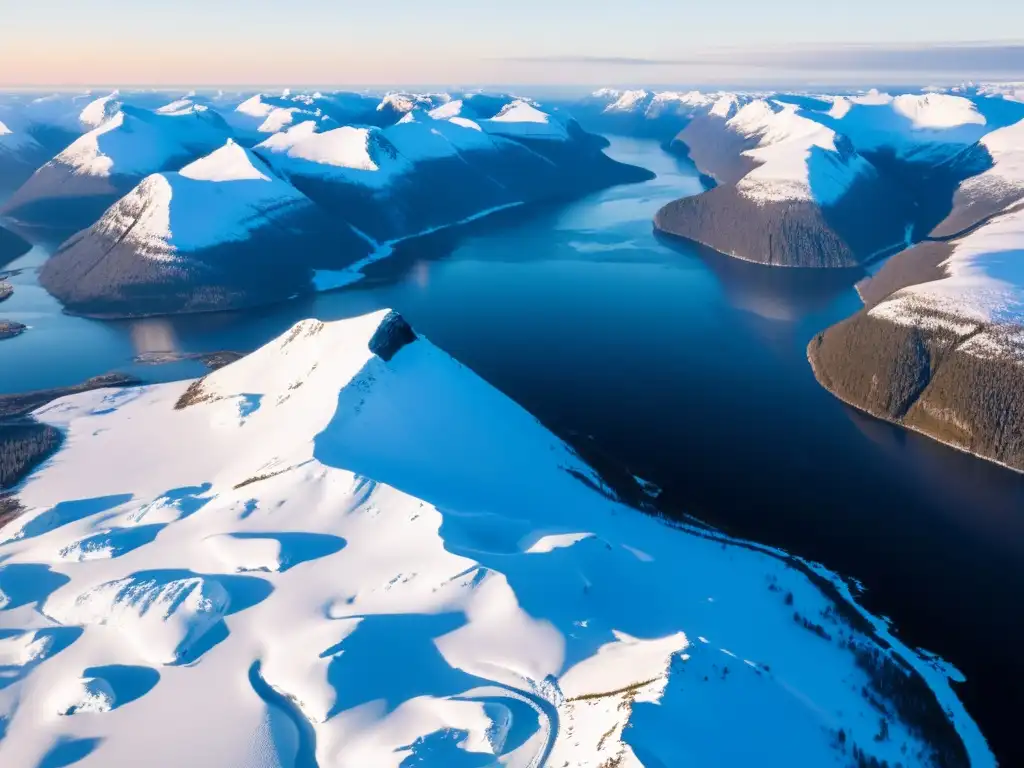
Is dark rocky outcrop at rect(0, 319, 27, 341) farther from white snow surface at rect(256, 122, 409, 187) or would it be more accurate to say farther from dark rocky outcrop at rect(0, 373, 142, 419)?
white snow surface at rect(256, 122, 409, 187)

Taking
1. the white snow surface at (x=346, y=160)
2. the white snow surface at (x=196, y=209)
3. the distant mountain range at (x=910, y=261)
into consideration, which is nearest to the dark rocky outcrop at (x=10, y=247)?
the white snow surface at (x=196, y=209)

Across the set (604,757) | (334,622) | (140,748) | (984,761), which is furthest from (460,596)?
(984,761)

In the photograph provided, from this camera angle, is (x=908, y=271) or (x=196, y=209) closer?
(x=908, y=271)

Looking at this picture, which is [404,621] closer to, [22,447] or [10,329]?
[22,447]

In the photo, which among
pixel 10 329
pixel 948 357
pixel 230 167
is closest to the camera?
pixel 948 357

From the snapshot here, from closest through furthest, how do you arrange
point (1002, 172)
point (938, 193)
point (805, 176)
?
point (805, 176), point (1002, 172), point (938, 193)

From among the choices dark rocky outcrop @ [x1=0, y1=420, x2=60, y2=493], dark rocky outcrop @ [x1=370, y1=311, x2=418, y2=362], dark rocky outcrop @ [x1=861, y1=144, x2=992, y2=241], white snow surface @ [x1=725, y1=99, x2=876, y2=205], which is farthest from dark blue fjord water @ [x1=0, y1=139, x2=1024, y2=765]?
dark rocky outcrop @ [x1=861, y1=144, x2=992, y2=241]

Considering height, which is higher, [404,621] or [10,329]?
[404,621]

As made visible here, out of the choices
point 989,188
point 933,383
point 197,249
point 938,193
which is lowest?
point 938,193

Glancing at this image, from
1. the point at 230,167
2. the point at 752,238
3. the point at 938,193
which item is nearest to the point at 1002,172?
the point at 938,193
